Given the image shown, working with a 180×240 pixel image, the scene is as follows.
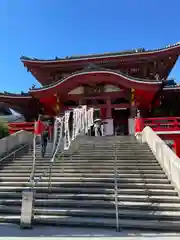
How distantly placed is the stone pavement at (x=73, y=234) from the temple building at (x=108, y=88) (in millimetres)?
10750

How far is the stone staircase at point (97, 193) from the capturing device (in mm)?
6191

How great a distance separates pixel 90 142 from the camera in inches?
512

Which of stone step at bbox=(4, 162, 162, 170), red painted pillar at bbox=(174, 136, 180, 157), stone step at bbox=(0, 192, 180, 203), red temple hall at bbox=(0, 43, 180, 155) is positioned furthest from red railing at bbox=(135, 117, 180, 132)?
stone step at bbox=(0, 192, 180, 203)

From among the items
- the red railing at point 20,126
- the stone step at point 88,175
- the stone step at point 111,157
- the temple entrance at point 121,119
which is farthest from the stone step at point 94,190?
the temple entrance at point 121,119

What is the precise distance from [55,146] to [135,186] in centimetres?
327

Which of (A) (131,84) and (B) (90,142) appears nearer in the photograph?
(B) (90,142)

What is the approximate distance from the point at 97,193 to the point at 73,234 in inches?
80.9

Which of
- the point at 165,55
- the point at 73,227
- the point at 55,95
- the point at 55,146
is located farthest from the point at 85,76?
the point at 73,227

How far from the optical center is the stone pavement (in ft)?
17.2

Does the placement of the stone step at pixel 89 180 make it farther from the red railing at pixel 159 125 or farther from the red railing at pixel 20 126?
the red railing at pixel 20 126

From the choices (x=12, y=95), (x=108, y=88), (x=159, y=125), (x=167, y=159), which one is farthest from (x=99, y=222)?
(x=12, y=95)

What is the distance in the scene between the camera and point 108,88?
1734cm

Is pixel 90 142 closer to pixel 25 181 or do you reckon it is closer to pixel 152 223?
pixel 25 181

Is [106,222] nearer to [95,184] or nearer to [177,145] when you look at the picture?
[95,184]
